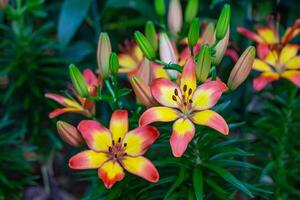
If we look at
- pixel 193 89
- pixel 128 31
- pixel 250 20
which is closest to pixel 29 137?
pixel 128 31

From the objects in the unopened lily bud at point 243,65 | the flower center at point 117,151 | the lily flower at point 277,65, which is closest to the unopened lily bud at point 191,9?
the lily flower at point 277,65

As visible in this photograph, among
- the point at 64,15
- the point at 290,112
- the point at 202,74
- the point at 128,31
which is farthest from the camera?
the point at 128,31

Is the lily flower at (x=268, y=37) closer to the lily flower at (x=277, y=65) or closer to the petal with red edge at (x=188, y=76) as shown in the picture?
the lily flower at (x=277, y=65)

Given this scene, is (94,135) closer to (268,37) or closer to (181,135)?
(181,135)

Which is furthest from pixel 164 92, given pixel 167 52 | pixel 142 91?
pixel 167 52

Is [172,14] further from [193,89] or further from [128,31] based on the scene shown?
[128,31]

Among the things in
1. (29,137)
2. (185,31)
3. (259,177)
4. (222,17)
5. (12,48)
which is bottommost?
(29,137)

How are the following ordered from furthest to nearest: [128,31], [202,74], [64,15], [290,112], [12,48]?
[128,31]
[64,15]
[12,48]
[290,112]
[202,74]
